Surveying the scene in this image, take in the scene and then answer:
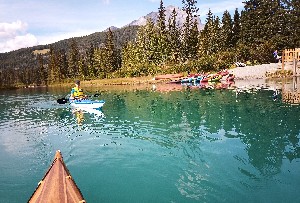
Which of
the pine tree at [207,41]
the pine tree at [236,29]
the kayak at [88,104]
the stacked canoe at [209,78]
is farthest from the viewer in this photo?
the pine tree at [236,29]

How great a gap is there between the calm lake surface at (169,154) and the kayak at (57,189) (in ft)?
8.62

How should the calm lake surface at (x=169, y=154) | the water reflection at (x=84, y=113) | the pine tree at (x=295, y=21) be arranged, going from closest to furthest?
the calm lake surface at (x=169, y=154) → the water reflection at (x=84, y=113) → the pine tree at (x=295, y=21)

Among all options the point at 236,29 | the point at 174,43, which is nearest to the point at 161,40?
the point at 174,43

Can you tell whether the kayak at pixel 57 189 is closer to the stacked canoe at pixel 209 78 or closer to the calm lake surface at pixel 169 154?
the calm lake surface at pixel 169 154


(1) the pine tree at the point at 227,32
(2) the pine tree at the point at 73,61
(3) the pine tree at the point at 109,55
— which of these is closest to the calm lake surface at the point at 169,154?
(1) the pine tree at the point at 227,32

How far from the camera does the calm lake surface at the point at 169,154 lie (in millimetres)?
11305

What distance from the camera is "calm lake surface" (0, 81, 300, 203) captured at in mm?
11305

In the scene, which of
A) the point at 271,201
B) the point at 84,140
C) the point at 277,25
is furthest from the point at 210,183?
the point at 277,25

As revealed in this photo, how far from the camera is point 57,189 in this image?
8070 mm

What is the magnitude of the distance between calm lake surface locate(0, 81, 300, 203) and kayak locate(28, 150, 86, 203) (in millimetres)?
2629

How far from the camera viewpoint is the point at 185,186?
11.6 metres

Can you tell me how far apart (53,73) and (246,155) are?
435 feet

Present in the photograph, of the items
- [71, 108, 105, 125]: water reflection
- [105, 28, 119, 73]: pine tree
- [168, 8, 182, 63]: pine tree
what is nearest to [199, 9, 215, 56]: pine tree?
[168, 8, 182, 63]: pine tree

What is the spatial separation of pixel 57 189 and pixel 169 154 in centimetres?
873
